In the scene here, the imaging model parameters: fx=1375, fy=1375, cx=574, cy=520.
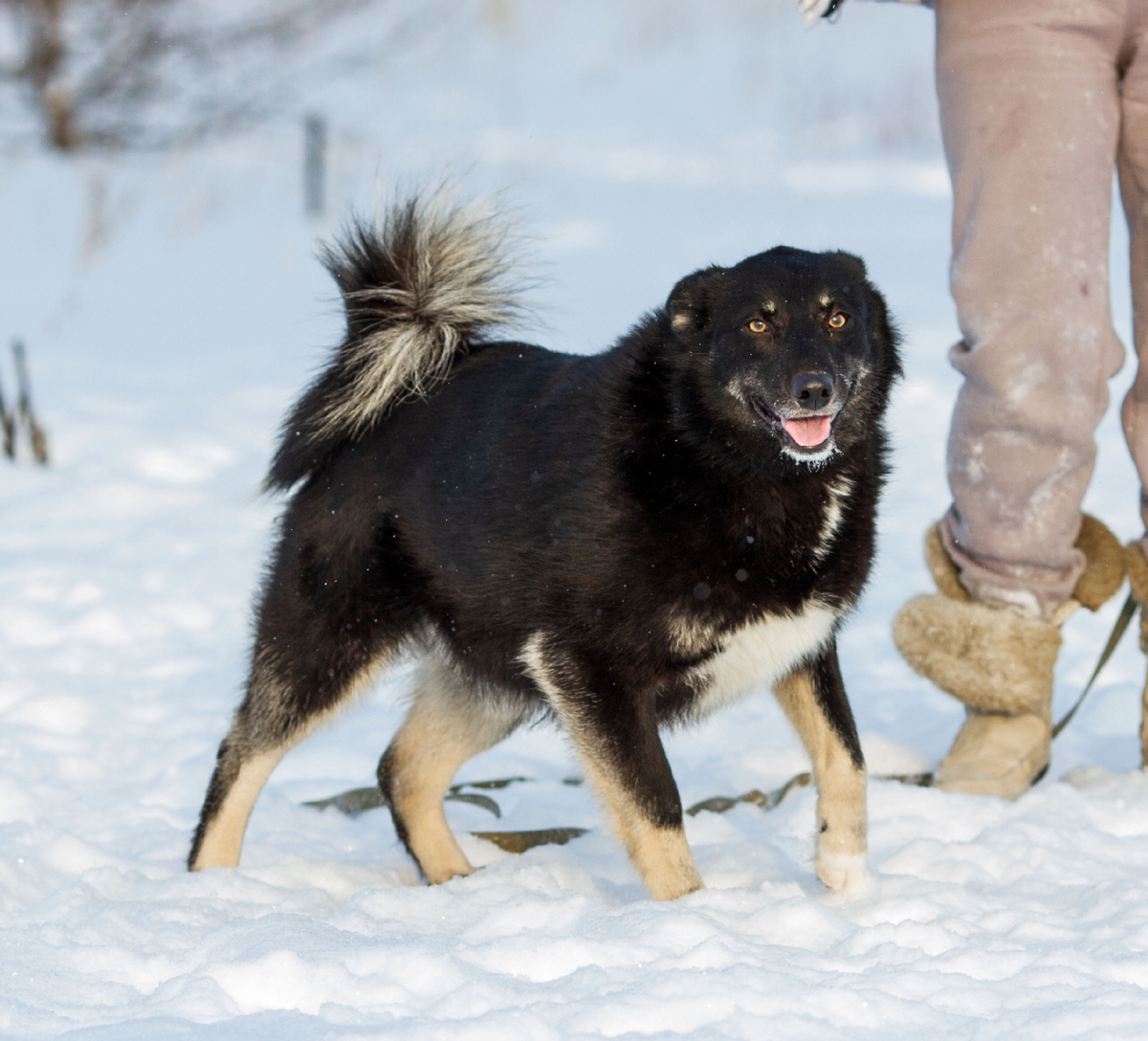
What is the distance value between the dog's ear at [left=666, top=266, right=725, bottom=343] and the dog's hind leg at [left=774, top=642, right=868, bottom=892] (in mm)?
677

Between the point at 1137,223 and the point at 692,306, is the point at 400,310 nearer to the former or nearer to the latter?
the point at 692,306

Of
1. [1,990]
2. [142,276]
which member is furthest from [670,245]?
[1,990]

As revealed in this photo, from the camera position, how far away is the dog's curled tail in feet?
9.65

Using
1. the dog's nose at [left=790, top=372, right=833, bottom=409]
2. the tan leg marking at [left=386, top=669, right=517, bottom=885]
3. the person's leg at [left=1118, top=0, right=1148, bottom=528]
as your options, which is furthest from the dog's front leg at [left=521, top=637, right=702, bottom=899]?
the person's leg at [left=1118, top=0, right=1148, bottom=528]

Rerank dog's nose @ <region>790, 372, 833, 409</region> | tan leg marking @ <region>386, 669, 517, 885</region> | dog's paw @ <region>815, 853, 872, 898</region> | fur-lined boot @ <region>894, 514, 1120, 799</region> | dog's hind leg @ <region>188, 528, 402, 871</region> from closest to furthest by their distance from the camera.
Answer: dog's nose @ <region>790, 372, 833, 409</region> → dog's paw @ <region>815, 853, 872, 898</region> → dog's hind leg @ <region>188, 528, 402, 871</region> → tan leg marking @ <region>386, 669, 517, 885</region> → fur-lined boot @ <region>894, 514, 1120, 799</region>

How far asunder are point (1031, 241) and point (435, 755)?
1746mm

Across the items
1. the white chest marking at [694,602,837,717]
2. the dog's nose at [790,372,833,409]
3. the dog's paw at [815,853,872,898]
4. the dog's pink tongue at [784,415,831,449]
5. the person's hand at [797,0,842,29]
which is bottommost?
the dog's paw at [815,853,872,898]

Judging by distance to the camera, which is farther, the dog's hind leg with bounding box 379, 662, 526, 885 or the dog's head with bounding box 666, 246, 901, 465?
the dog's hind leg with bounding box 379, 662, 526, 885

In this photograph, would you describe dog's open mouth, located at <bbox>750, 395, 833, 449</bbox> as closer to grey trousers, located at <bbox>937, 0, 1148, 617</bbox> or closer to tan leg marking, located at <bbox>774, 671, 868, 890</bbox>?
tan leg marking, located at <bbox>774, 671, 868, 890</bbox>

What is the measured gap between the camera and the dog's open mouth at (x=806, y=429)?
251 centimetres

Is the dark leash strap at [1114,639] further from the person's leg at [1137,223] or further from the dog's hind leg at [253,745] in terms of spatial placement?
the dog's hind leg at [253,745]

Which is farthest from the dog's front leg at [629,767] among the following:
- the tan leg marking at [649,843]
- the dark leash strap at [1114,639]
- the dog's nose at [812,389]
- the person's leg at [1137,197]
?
the person's leg at [1137,197]

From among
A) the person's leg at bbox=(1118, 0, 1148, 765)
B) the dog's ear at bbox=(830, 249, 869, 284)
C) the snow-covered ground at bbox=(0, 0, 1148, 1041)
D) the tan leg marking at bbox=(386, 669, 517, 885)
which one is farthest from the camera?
the person's leg at bbox=(1118, 0, 1148, 765)

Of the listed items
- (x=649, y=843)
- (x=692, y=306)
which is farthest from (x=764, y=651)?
(x=692, y=306)
